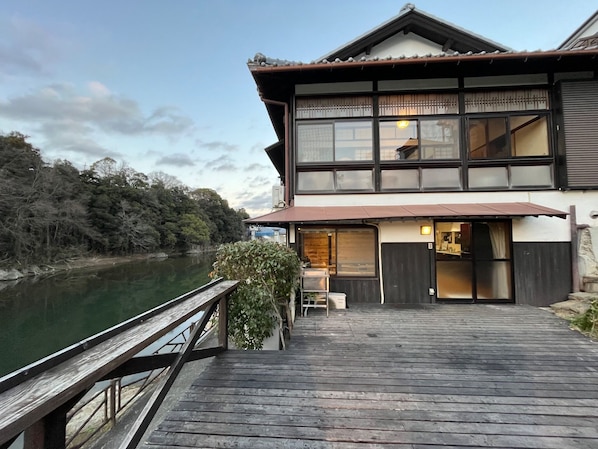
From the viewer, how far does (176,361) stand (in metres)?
2.03

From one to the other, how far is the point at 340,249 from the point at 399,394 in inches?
131

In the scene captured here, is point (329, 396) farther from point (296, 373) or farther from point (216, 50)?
point (216, 50)

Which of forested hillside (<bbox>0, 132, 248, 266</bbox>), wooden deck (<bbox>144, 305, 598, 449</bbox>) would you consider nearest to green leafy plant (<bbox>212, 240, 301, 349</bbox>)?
wooden deck (<bbox>144, 305, 598, 449</bbox>)

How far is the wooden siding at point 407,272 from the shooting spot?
5.18 meters

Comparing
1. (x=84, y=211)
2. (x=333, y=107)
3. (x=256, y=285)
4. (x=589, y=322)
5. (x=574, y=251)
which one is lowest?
(x=589, y=322)

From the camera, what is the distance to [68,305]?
1386 cm

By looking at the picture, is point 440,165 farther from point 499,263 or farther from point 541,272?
point 541,272

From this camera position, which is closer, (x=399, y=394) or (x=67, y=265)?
(x=399, y=394)

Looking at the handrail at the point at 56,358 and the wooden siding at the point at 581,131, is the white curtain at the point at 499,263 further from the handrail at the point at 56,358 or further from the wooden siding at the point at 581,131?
the handrail at the point at 56,358

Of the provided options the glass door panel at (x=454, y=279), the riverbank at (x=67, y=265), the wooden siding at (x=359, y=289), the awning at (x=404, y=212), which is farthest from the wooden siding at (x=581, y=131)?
the riverbank at (x=67, y=265)

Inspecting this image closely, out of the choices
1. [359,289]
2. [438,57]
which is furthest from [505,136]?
[359,289]

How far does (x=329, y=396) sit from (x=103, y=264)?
33907mm

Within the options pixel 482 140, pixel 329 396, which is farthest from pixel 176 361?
pixel 482 140

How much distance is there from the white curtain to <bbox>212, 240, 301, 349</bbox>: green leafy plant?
4.40 meters
